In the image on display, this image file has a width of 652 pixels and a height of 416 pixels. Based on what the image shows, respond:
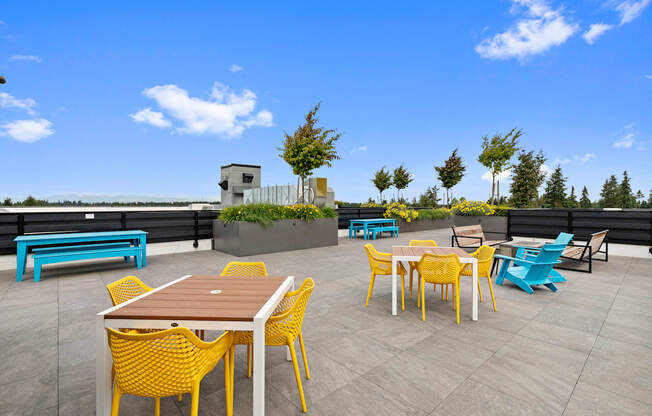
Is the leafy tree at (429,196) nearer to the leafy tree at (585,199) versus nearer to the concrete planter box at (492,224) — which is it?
the concrete planter box at (492,224)

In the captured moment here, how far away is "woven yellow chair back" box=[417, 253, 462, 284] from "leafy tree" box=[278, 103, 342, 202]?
7000 millimetres

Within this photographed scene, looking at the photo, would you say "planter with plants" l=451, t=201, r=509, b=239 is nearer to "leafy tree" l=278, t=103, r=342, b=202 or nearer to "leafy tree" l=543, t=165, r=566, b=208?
"leafy tree" l=278, t=103, r=342, b=202

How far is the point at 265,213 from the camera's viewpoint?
7.70m

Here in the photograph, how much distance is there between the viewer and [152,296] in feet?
5.93

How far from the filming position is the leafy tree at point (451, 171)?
1800cm

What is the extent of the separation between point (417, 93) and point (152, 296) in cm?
2033

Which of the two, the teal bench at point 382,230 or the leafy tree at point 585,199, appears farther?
the leafy tree at point 585,199

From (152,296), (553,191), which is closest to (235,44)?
(152,296)

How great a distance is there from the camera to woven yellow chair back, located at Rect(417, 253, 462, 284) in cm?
306

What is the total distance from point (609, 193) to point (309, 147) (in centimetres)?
6006

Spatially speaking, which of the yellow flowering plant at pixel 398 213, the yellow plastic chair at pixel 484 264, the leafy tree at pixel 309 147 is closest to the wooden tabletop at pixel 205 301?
the yellow plastic chair at pixel 484 264

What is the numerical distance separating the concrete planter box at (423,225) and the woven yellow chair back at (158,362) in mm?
12865

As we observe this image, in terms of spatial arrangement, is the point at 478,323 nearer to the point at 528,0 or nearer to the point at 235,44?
the point at 528,0

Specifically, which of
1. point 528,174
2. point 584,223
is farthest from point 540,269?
point 528,174
